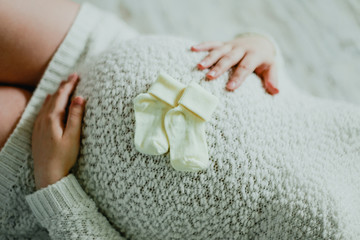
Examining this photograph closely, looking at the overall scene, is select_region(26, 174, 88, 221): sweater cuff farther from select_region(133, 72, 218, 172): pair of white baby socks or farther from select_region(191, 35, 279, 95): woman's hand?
select_region(191, 35, 279, 95): woman's hand

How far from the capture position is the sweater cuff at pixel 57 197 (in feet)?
1.82

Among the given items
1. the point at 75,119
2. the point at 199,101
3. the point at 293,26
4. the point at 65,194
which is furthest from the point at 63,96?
the point at 293,26

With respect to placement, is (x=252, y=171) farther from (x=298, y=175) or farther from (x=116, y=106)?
(x=116, y=106)

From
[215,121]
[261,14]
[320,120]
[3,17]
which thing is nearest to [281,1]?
[261,14]

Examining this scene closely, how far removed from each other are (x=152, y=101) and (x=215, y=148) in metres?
0.14

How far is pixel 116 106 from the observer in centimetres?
52

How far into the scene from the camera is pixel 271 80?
0.61 m

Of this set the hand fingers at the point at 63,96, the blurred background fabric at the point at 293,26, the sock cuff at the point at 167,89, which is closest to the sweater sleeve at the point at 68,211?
the hand fingers at the point at 63,96

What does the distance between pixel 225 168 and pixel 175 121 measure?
0.40ft

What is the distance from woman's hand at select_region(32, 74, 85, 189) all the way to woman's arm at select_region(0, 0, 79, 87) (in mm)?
116

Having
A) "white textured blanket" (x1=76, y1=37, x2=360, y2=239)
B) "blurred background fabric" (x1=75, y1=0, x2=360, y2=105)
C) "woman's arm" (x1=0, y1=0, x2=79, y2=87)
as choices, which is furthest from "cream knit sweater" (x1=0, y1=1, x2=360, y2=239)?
"blurred background fabric" (x1=75, y1=0, x2=360, y2=105)

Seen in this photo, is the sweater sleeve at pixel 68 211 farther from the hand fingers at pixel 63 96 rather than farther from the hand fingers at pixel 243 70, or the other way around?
the hand fingers at pixel 243 70

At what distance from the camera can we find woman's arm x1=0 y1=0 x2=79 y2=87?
60cm

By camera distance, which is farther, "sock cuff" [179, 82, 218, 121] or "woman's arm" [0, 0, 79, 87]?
"woman's arm" [0, 0, 79, 87]
